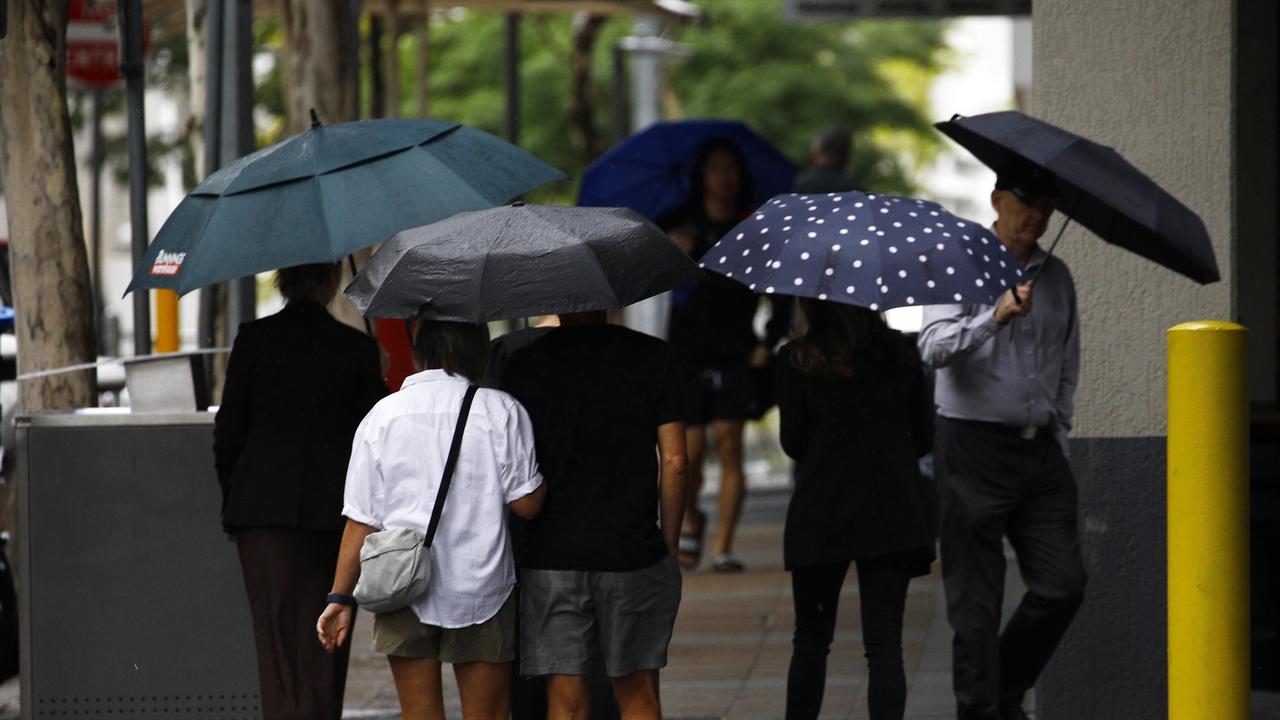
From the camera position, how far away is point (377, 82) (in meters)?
14.1

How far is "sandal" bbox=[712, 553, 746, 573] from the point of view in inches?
433

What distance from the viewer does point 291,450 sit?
19.2ft

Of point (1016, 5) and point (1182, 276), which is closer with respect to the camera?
point (1182, 276)

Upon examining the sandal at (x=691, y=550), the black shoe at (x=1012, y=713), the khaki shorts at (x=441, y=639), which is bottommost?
the sandal at (x=691, y=550)

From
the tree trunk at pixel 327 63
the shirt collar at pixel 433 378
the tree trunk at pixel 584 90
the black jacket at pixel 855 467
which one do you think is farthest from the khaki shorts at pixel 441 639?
the tree trunk at pixel 584 90

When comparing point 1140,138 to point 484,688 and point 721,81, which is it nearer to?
point 484,688

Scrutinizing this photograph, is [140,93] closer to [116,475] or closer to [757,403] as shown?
[116,475]

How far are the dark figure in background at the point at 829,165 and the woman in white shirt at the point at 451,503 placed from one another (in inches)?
239

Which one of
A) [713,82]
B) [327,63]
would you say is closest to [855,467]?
[327,63]

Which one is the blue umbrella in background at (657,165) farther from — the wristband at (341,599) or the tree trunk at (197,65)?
the wristband at (341,599)

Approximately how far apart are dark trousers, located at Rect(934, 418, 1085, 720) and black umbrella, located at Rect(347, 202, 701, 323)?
148cm

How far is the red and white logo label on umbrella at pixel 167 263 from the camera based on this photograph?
5980 millimetres

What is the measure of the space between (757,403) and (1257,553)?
3565 millimetres

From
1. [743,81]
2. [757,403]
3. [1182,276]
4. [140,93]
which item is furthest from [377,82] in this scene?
[743,81]
